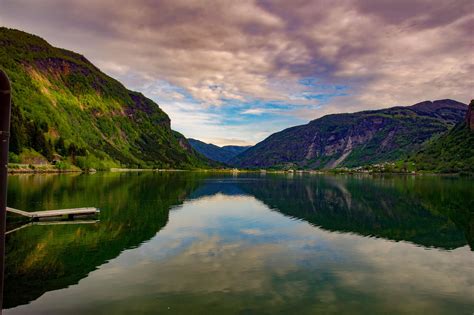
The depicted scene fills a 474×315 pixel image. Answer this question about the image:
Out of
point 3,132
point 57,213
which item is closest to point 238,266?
point 3,132

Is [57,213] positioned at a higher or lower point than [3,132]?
lower

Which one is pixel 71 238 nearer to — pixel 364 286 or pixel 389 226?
pixel 364 286

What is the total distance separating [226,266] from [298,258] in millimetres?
8061

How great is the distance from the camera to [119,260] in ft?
111

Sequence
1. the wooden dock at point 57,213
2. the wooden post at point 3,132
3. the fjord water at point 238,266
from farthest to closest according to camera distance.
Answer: the wooden dock at point 57,213
the fjord water at point 238,266
the wooden post at point 3,132

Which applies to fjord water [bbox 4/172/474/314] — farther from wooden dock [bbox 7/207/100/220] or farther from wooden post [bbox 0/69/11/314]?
wooden post [bbox 0/69/11/314]

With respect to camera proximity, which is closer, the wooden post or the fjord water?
the wooden post

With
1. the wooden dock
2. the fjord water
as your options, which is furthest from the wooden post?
the wooden dock

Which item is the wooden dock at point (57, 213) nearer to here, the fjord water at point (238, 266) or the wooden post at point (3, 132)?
the fjord water at point (238, 266)

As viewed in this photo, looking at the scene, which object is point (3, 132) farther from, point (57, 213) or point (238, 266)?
point (57, 213)

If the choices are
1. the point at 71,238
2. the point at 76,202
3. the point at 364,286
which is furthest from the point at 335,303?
the point at 76,202

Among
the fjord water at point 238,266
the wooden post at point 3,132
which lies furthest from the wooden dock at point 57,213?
the wooden post at point 3,132

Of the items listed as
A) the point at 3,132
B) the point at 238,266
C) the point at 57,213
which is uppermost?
the point at 3,132

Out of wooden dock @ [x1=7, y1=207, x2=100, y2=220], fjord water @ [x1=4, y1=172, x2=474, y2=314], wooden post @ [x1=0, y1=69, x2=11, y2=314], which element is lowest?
fjord water @ [x1=4, y1=172, x2=474, y2=314]
